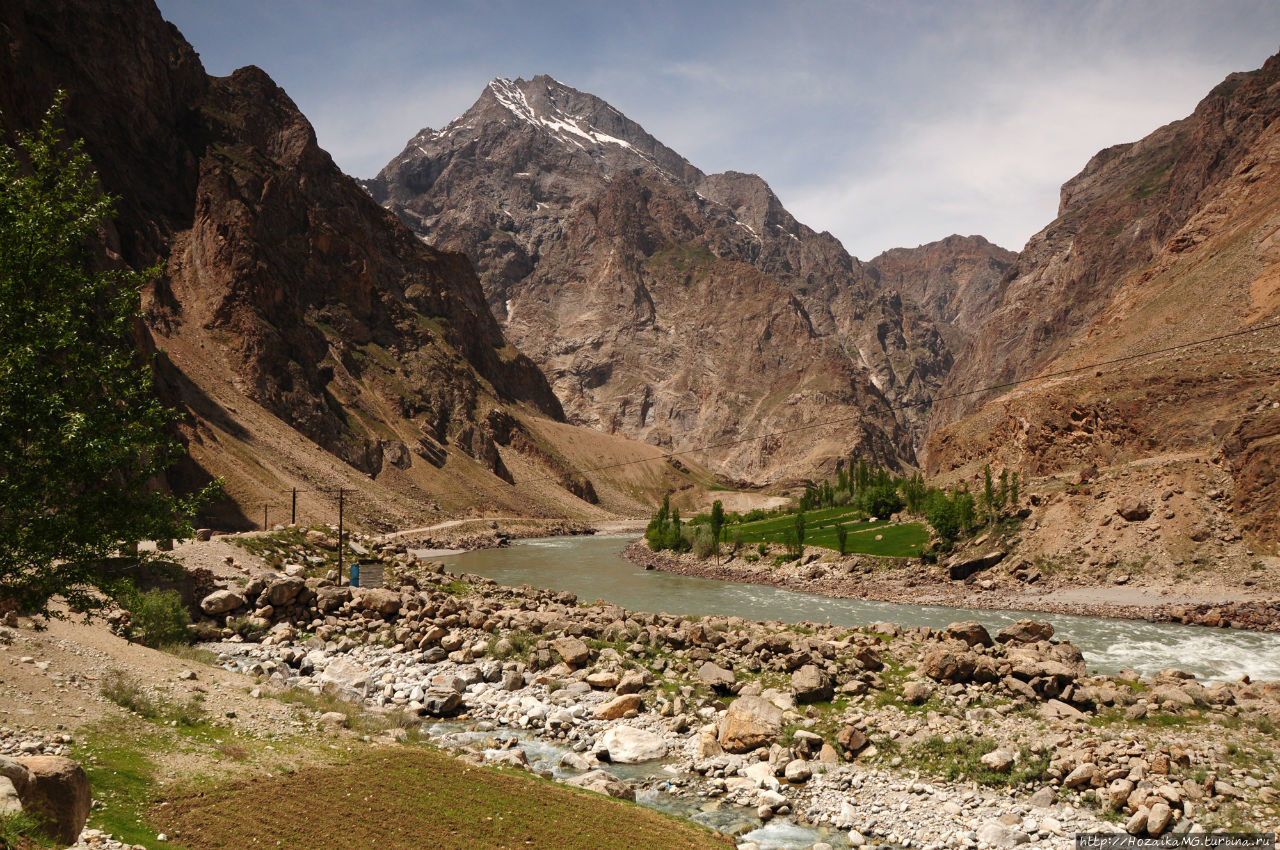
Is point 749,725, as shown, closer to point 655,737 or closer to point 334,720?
point 655,737

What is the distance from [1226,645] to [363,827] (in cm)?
3715

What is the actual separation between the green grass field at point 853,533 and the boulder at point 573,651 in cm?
4593

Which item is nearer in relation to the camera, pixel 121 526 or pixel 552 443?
pixel 121 526

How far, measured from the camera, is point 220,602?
30141 mm

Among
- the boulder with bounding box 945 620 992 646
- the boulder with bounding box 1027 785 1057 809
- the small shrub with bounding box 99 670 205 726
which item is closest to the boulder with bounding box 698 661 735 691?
the boulder with bounding box 945 620 992 646

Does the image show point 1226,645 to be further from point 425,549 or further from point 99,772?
point 425,549

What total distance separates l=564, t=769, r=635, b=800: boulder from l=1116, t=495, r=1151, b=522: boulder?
48.4 meters

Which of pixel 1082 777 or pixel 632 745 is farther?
pixel 632 745

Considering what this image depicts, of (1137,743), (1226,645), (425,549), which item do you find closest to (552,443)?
(425,549)

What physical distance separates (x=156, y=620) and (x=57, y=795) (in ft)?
57.0

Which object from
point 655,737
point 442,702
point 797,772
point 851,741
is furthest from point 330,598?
point 851,741

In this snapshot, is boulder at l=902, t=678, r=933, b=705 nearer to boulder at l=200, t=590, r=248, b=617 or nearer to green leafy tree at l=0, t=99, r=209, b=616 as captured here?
green leafy tree at l=0, t=99, r=209, b=616

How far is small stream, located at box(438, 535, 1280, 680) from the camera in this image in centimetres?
3006

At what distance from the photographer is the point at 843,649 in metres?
24.5
